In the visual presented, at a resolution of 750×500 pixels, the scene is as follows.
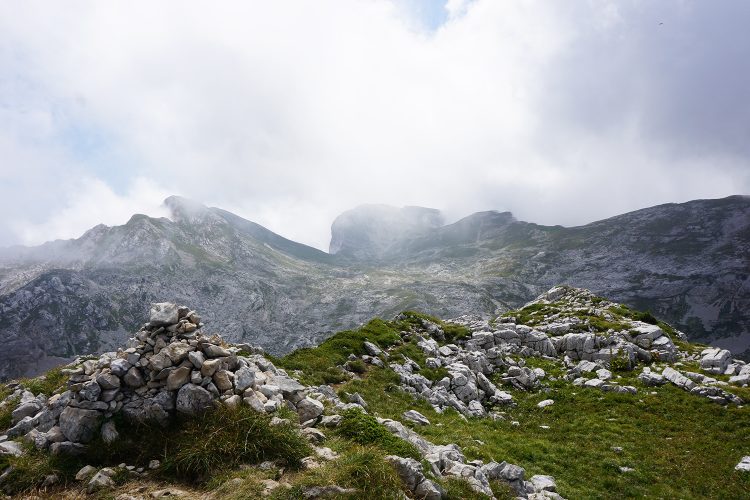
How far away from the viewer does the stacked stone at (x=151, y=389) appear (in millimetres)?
13117

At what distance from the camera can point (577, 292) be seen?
68688 millimetres

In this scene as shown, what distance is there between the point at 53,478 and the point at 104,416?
1931 millimetres

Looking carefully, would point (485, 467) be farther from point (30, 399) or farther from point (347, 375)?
point (30, 399)

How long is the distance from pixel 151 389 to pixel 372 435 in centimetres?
763

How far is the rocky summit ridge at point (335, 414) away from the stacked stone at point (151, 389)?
4 centimetres

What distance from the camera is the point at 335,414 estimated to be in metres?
16.1

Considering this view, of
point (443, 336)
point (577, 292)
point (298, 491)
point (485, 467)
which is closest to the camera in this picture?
point (298, 491)

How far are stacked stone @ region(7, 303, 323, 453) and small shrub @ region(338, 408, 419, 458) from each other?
4.91 feet

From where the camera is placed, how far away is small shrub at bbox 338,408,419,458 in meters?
→ 13.4

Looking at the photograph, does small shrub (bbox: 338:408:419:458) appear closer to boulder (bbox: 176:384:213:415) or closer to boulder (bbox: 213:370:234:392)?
boulder (bbox: 213:370:234:392)

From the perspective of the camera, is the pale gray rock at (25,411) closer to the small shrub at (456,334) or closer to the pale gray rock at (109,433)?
the pale gray rock at (109,433)

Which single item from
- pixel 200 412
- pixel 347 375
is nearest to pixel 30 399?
pixel 200 412

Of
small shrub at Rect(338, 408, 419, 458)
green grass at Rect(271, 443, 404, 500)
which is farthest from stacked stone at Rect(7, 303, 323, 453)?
green grass at Rect(271, 443, 404, 500)

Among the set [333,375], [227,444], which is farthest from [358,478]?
[333,375]
